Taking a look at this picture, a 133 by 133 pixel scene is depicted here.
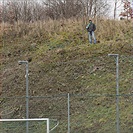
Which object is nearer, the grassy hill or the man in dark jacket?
the grassy hill

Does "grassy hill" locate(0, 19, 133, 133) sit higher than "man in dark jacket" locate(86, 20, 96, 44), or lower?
lower

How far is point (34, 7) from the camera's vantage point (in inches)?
1251

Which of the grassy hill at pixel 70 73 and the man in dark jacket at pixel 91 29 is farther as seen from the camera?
the man in dark jacket at pixel 91 29

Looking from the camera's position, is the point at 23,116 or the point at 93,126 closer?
the point at 93,126

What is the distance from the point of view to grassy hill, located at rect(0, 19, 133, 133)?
51.0 feet

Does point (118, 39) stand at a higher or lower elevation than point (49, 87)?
higher

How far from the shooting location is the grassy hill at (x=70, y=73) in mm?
15537

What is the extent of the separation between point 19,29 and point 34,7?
7.40 metres

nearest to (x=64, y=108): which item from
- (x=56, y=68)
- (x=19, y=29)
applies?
(x=56, y=68)

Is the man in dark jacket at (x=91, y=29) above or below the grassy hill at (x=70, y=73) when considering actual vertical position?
above

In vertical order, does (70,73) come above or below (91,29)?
below

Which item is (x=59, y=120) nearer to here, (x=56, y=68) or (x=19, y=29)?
(x=56, y=68)

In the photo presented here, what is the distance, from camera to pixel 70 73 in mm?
18641

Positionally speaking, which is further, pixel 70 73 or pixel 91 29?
pixel 91 29
